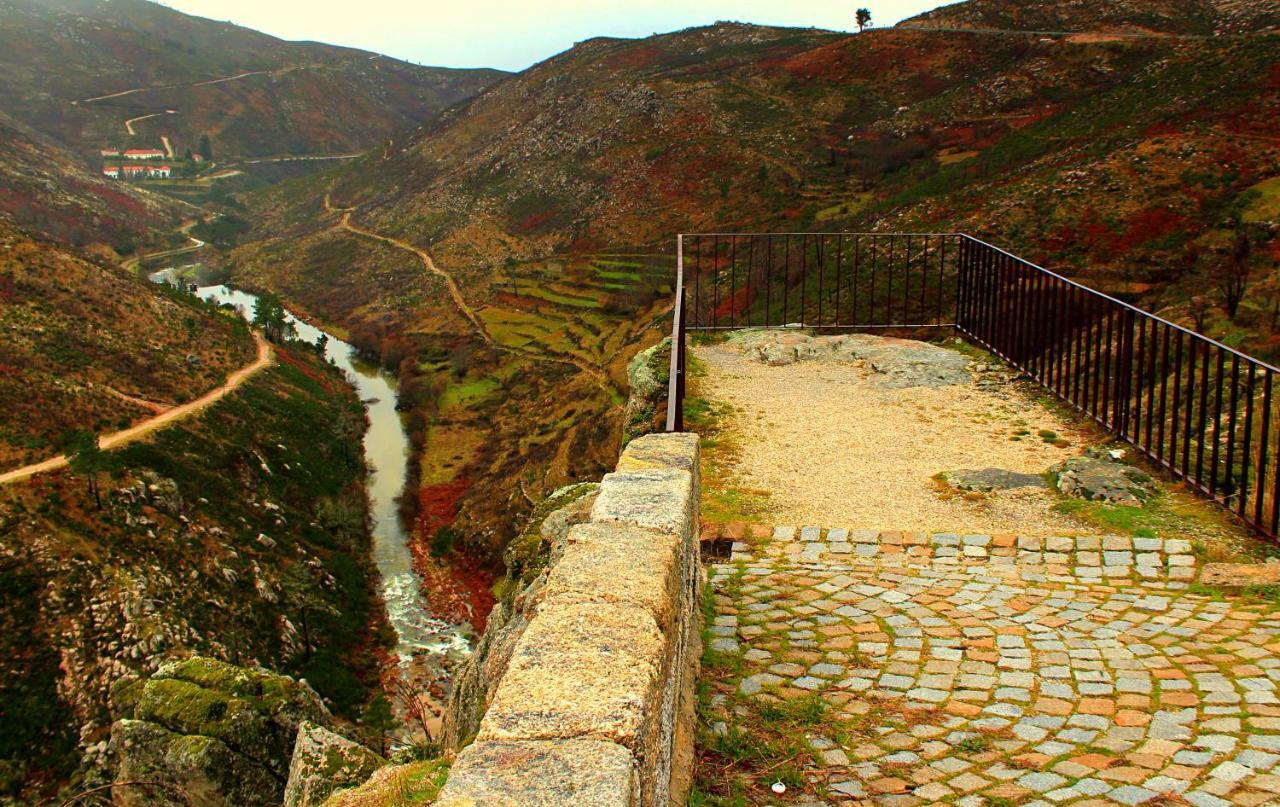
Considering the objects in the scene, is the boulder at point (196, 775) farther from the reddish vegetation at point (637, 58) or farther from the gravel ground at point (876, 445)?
the reddish vegetation at point (637, 58)

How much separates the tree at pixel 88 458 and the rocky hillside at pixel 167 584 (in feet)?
0.92

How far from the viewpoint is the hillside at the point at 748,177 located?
30.5m

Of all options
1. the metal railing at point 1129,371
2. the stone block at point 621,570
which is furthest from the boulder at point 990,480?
the stone block at point 621,570

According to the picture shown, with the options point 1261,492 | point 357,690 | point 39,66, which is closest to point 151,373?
point 357,690

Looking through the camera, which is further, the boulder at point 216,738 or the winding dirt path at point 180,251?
the winding dirt path at point 180,251

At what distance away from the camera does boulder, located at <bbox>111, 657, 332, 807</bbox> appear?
14.7 meters

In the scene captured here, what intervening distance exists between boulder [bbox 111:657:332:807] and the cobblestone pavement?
1080cm

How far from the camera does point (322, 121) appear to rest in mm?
183875

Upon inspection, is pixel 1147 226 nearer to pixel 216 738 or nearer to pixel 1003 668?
pixel 1003 668

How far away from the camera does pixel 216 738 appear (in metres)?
15.0

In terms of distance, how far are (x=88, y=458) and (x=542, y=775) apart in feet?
142

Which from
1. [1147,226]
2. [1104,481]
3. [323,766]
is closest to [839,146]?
[1147,226]

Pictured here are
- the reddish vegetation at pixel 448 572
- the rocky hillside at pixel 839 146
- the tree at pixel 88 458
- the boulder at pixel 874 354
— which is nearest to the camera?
the boulder at pixel 874 354

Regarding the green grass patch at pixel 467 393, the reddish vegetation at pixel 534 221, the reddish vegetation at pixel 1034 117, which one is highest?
the reddish vegetation at pixel 1034 117
